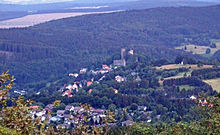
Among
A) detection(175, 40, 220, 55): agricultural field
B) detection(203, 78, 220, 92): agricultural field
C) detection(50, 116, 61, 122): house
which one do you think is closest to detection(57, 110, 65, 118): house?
detection(50, 116, 61, 122): house

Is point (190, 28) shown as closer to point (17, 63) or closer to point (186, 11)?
point (186, 11)

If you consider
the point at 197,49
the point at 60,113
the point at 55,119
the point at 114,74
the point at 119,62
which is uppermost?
the point at 55,119

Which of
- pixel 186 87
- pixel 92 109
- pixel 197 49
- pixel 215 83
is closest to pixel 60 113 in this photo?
pixel 92 109

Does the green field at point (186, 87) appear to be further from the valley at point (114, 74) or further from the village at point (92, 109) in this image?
the village at point (92, 109)

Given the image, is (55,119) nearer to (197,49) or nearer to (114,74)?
(114,74)

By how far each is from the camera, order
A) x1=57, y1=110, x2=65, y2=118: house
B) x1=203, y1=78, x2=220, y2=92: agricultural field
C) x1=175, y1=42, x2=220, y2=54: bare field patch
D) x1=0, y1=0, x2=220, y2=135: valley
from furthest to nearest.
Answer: x1=175, y1=42, x2=220, y2=54: bare field patch → x1=203, y1=78, x2=220, y2=92: agricultural field → x1=57, y1=110, x2=65, y2=118: house → x1=0, y1=0, x2=220, y2=135: valley

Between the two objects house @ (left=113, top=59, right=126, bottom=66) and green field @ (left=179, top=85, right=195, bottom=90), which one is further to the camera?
house @ (left=113, top=59, right=126, bottom=66)

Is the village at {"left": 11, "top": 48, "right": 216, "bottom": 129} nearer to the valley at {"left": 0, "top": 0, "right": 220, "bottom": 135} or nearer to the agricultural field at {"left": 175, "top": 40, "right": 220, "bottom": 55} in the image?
the valley at {"left": 0, "top": 0, "right": 220, "bottom": 135}

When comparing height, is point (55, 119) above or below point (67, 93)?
above

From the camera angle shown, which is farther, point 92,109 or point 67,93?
point 67,93

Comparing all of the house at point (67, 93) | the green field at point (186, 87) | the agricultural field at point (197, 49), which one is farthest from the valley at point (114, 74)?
the house at point (67, 93)
